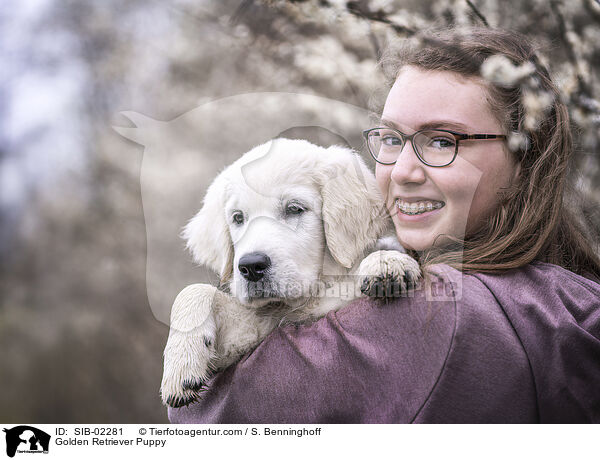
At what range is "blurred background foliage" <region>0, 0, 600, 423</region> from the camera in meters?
1.71

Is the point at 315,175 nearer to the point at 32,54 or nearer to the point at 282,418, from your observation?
the point at 282,418

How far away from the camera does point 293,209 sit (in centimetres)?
165

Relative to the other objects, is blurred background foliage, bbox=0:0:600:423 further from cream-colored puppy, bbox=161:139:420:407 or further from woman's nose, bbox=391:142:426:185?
woman's nose, bbox=391:142:426:185

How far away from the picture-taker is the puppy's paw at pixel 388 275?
135cm

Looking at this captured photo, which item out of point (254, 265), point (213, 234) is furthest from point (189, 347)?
point (213, 234)

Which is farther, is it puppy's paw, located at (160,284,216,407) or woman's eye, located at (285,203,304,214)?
woman's eye, located at (285,203,304,214)

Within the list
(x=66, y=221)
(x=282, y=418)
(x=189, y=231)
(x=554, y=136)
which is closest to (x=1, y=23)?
(x=66, y=221)

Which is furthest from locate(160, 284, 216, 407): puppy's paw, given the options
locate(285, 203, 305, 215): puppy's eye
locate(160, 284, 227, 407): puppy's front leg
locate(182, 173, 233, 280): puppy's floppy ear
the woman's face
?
the woman's face

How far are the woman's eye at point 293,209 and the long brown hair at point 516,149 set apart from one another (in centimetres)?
46

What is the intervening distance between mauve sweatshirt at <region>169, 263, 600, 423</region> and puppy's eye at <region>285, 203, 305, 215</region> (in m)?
0.44

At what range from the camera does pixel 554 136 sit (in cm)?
157

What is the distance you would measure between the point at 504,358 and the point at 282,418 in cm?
63

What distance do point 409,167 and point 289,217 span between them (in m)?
0.45

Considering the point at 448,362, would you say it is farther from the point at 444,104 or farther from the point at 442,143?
the point at 444,104
